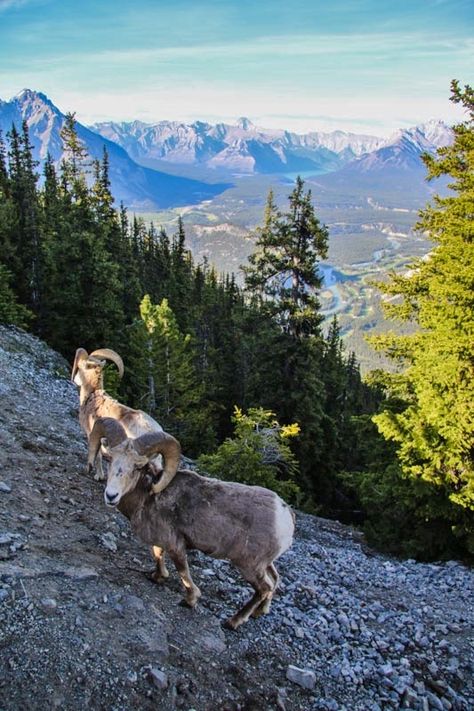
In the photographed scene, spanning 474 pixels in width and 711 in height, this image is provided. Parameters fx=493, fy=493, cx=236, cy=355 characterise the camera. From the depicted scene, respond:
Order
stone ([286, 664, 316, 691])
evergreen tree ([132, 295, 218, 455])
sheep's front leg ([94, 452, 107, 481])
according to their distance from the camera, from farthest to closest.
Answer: evergreen tree ([132, 295, 218, 455]) < sheep's front leg ([94, 452, 107, 481]) < stone ([286, 664, 316, 691])

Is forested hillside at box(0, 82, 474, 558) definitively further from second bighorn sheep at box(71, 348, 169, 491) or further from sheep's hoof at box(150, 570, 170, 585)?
sheep's hoof at box(150, 570, 170, 585)

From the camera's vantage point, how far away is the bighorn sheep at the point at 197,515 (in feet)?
22.0

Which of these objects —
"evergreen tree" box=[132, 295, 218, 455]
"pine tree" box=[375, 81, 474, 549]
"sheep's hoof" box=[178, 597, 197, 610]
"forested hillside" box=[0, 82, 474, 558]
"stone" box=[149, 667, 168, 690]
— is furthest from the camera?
"evergreen tree" box=[132, 295, 218, 455]

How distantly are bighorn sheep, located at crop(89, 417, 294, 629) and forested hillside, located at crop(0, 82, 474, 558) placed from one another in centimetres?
674

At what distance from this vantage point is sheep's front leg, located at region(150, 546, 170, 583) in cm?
729

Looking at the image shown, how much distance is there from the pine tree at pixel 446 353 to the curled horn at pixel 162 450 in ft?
24.6

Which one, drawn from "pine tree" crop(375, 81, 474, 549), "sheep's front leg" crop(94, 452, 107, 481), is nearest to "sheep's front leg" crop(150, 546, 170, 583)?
"sheep's front leg" crop(94, 452, 107, 481)

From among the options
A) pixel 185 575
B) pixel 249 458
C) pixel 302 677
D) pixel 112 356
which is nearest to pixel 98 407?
pixel 112 356

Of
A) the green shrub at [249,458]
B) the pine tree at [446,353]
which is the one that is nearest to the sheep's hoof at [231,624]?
the pine tree at [446,353]

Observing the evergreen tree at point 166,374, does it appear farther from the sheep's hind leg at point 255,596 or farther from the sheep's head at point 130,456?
the sheep's hind leg at point 255,596

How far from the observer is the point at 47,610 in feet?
18.6

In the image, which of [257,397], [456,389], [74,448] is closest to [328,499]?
[257,397]

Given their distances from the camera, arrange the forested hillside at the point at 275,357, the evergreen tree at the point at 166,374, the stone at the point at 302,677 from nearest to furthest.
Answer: the stone at the point at 302,677, the forested hillside at the point at 275,357, the evergreen tree at the point at 166,374

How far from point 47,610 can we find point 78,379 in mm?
6182
